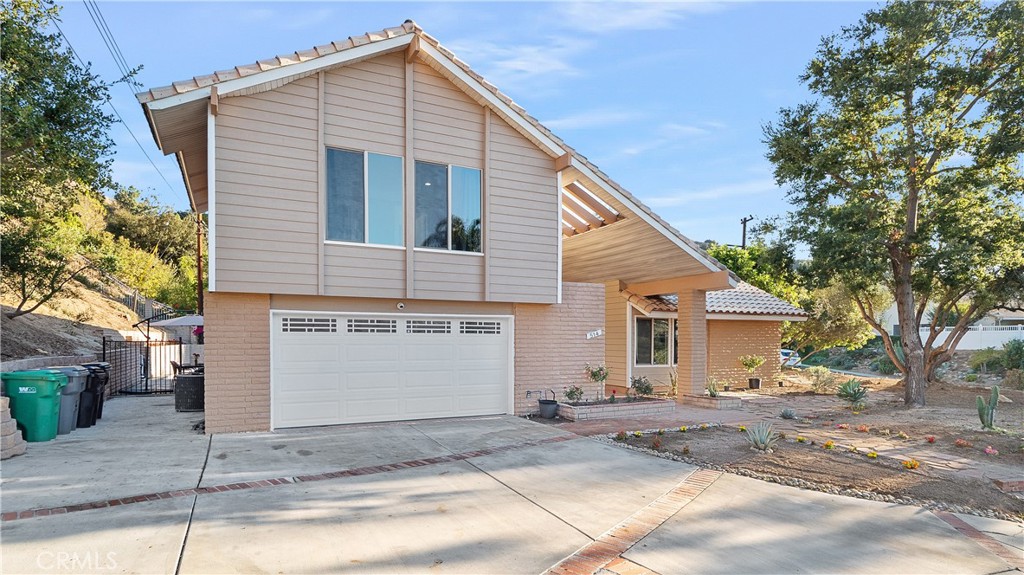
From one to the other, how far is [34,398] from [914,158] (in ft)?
56.8

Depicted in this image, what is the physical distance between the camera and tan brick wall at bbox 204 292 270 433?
28.8ft

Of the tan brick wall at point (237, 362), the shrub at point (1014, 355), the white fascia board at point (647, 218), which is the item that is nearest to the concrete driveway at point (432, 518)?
the tan brick wall at point (237, 362)

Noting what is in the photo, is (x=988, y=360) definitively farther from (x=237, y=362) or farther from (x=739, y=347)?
(x=237, y=362)

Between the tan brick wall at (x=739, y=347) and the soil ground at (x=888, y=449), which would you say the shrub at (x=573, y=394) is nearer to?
the soil ground at (x=888, y=449)

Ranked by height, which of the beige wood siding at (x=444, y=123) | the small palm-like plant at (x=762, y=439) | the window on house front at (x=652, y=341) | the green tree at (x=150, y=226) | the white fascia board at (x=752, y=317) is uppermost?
the green tree at (x=150, y=226)

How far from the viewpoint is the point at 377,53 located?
9734mm

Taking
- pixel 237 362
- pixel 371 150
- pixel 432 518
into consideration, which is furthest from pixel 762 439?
pixel 237 362

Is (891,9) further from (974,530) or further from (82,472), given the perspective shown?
(82,472)

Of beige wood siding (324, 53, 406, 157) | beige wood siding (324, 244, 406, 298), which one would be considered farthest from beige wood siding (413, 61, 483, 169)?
beige wood siding (324, 244, 406, 298)

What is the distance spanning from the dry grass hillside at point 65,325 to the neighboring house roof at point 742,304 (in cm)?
1535

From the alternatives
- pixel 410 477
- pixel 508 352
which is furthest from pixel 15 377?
pixel 508 352

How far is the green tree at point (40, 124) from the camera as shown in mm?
8352

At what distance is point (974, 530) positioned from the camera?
5.11 meters

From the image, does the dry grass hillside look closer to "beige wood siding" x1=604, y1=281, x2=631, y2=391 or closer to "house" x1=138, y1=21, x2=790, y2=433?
"house" x1=138, y1=21, x2=790, y2=433
